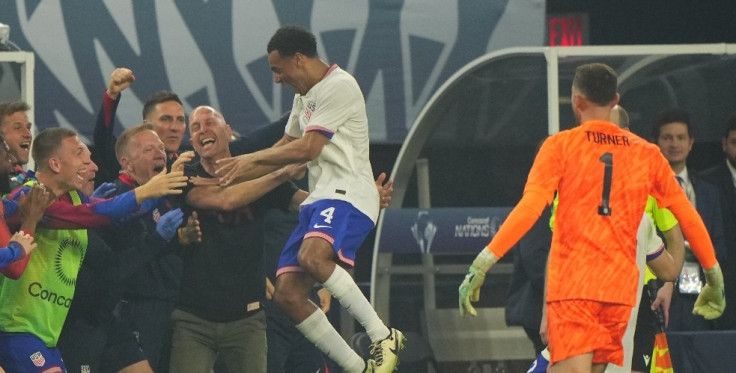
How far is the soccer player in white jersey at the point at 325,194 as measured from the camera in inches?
269

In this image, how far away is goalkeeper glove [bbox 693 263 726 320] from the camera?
648cm

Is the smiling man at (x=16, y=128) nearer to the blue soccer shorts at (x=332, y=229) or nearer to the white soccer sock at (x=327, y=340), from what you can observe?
the blue soccer shorts at (x=332, y=229)

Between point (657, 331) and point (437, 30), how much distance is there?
362 cm

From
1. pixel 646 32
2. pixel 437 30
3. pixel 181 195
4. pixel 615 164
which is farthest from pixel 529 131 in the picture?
pixel 615 164

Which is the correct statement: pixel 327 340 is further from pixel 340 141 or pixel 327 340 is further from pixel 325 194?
pixel 340 141

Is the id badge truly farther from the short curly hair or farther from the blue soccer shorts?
the short curly hair

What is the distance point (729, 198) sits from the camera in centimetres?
876

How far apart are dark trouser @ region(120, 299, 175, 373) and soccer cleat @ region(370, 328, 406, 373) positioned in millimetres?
1305

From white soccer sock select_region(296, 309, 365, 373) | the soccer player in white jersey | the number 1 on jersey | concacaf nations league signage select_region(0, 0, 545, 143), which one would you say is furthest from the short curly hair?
concacaf nations league signage select_region(0, 0, 545, 143)

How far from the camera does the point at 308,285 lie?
7.00 m

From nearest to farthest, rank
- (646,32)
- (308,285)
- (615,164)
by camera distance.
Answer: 1. (615,164)
2. (308,285)
3. (646,32)

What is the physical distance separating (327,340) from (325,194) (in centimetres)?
69

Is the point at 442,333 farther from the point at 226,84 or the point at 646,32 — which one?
the point at 646,32

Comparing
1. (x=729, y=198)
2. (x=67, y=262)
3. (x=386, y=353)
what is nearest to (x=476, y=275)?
(x=386, y=353)
